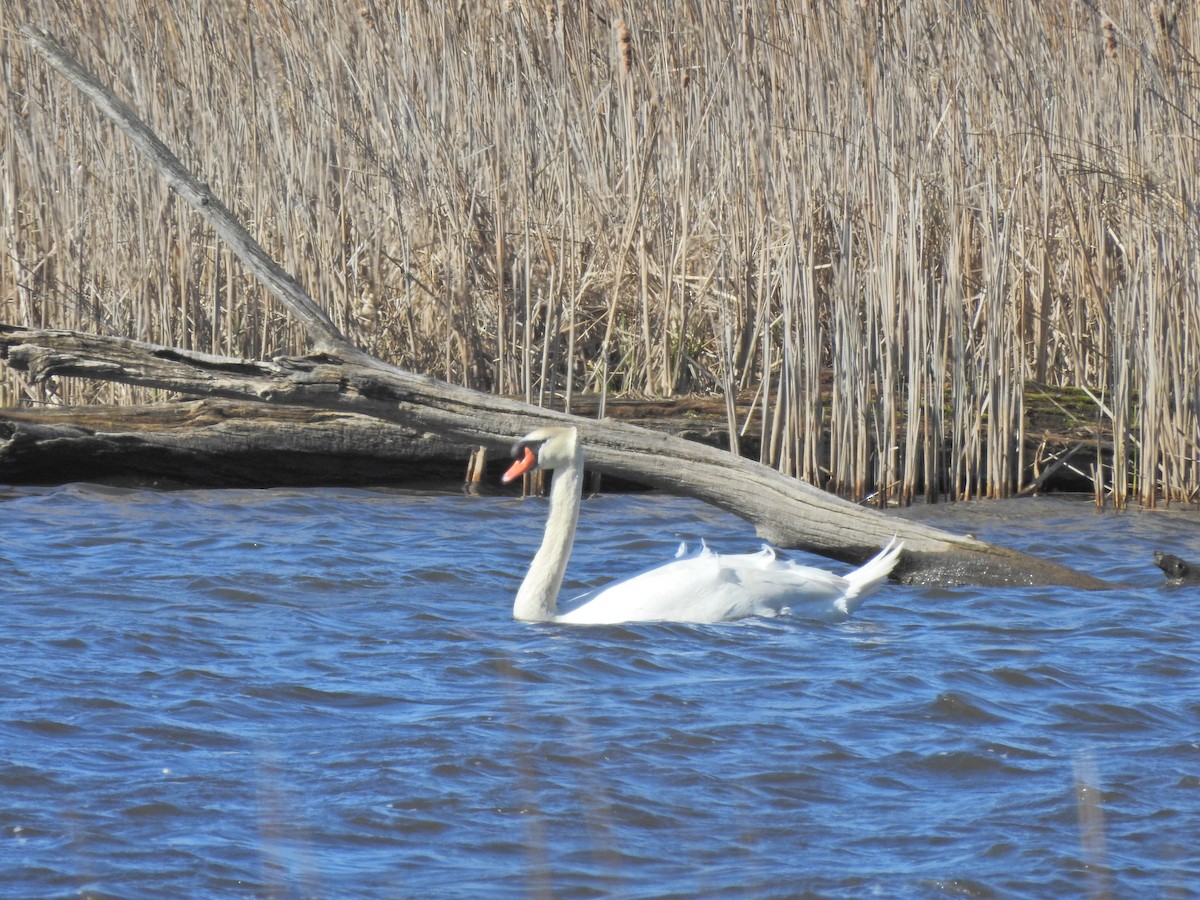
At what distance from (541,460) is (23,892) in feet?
9.13

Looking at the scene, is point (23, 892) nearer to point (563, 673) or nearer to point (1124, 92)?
point (563, 673)

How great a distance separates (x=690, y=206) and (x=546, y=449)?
118 inches

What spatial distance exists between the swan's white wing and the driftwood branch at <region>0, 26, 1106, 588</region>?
0.25 metres

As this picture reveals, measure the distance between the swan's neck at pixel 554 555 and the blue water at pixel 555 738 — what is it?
0.41ft

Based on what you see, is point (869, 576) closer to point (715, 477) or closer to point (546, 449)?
point (715, 477)

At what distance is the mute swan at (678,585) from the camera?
17.0 ft

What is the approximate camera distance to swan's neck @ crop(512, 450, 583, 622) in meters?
5.25

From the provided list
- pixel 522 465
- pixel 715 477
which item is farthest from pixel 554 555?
pixel 715 477

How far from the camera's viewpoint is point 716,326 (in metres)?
7.91

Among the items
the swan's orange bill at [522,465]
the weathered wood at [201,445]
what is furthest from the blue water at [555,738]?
the weathered wood at [201,445]

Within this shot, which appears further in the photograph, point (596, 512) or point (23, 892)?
point (596, 512)

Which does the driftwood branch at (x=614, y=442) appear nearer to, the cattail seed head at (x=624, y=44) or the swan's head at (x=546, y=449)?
the swan's head at (x=546, y=449)

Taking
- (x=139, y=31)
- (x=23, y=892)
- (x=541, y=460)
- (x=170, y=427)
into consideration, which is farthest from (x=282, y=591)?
(x=139, y=31)

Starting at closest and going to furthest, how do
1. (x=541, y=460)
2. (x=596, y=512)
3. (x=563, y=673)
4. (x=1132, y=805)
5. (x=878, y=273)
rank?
(x=1132, y=805), (x=563, y=673), (x=541, y=460), (x=878, y=273), (x=596, y=512)
